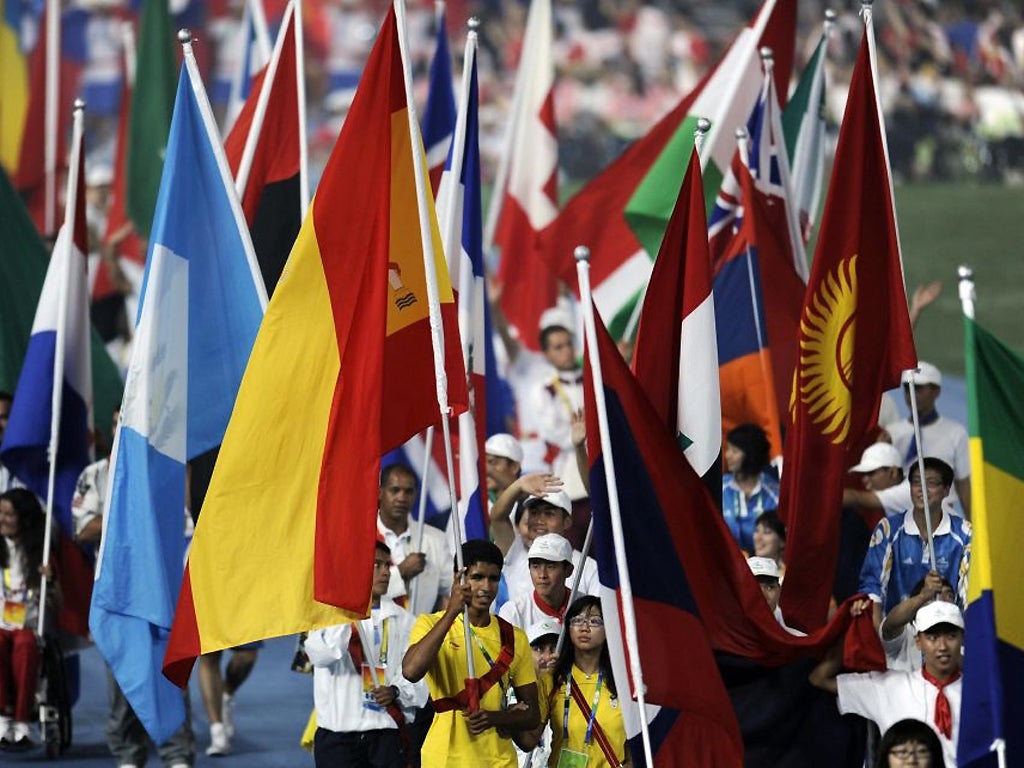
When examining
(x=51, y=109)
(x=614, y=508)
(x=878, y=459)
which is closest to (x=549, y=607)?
(x=614, y=508)

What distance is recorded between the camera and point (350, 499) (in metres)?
9.05

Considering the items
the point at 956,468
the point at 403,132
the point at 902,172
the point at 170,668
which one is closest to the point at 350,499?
the point at 170,668

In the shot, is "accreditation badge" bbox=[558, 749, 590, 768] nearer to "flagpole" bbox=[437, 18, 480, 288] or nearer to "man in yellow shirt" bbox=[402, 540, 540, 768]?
"man in yellow shirt" bbox=[402, 540, 540, 768]

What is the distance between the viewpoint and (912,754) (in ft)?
27.7

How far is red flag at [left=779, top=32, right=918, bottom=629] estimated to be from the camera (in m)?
9.69

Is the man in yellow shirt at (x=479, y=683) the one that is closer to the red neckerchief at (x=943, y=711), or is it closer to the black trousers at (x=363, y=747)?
the black trousers at (x=363, y=747)

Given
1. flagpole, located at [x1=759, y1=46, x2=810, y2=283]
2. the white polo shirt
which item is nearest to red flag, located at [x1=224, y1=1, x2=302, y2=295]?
flagpole, located at [x1=759, y1=46, x2=810, y2=283]

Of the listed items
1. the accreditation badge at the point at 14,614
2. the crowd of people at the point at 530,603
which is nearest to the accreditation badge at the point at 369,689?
the crowd of people at the point at 530,603

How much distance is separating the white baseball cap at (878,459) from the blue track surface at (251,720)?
11.0 ft

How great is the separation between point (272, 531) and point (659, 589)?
1450 millimetres

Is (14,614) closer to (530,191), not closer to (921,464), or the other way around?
(530,191)

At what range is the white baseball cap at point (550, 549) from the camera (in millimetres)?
9961

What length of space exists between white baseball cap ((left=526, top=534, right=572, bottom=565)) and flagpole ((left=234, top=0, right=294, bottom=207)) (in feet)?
9.26

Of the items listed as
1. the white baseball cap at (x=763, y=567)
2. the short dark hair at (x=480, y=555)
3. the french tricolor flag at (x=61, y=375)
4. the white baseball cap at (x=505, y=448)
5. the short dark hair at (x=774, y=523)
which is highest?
the french tricolor flag at (x=61, y=375)
